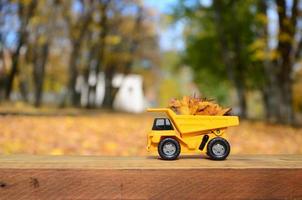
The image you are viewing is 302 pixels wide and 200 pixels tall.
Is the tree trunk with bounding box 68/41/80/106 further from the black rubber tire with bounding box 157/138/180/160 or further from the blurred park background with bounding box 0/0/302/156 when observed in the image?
the black rubber tire with bounding box 157/138/180/160

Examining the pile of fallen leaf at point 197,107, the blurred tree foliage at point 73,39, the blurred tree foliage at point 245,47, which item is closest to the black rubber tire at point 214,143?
the pile of fallen leaf at point 197,107

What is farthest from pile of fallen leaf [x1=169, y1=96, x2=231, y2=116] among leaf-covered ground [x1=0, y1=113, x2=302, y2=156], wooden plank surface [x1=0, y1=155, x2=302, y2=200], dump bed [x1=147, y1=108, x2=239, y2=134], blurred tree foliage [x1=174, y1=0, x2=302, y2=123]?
blurred tree foliage [x1=174, y1=0, x2=302, y2=123]

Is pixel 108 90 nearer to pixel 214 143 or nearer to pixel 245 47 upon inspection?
pixel 245 47

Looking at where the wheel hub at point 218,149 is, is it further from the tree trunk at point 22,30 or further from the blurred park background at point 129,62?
the tree trunk at point 22,30

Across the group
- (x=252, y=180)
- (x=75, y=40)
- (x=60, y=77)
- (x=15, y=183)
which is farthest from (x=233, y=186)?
(x=60, y=77)

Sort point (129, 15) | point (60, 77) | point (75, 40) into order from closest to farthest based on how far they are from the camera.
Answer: point (75, 40) → point (129, 15) → point (60, 77)

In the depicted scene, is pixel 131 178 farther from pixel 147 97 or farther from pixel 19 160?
pixel 147 97

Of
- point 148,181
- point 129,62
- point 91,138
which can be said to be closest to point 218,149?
point 148,181
